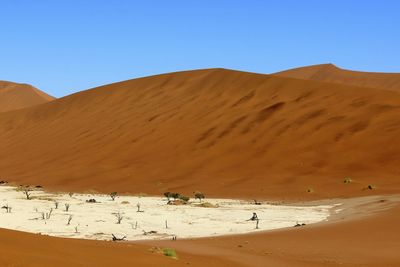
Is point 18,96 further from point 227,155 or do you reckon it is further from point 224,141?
point 227,155

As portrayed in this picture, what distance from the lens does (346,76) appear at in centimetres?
9244

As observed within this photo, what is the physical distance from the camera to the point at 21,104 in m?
110

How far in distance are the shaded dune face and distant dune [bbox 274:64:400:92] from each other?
1313 inches

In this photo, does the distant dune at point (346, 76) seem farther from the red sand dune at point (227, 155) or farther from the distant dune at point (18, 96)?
the distant dune at point (18, 96)

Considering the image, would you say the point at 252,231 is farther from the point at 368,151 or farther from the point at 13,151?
the point at 13,151

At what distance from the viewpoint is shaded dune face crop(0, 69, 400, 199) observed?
104 ft

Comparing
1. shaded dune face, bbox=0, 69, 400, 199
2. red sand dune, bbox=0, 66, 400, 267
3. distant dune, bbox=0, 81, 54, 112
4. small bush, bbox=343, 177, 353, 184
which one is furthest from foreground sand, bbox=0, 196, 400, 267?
distant dune, bbox=0, 81, 54, 112

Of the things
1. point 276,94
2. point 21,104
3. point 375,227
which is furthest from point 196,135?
point 21,104

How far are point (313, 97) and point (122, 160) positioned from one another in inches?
585

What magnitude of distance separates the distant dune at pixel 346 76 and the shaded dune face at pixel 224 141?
109ft

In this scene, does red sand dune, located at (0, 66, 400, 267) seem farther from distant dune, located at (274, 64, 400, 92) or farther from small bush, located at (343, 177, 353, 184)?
distant dune, located at (274, 64, 400, 92)

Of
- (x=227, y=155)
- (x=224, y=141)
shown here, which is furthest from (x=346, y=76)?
(x=227, y=155)

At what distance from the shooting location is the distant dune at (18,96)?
110 metres

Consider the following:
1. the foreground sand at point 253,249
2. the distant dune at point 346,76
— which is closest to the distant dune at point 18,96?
the distant dune at point 346,76
